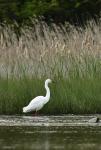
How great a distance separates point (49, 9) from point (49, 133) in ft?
37.6

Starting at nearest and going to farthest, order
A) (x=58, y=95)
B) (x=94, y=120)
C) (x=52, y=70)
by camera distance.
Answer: (x=94, y=120) < (x=58, y=95) < (x=52, y=70)

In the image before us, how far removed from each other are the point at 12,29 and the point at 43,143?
442 inches

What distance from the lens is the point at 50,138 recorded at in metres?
11.8

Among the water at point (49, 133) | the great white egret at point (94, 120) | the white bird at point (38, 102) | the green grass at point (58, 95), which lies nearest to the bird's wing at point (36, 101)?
the white bird at point (38, 102)

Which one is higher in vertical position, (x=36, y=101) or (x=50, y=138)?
(x=36, y=101)

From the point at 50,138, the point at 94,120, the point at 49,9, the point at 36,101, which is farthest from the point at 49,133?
the point at 49,9

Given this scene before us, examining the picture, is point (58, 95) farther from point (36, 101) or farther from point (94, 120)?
point (94, 120)

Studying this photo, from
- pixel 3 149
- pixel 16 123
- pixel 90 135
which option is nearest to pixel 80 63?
pixel 16 123

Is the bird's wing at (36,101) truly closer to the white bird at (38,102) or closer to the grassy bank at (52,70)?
the white bird at (38,102)

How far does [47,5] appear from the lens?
23.7 m

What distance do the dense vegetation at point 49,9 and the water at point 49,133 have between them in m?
8.68

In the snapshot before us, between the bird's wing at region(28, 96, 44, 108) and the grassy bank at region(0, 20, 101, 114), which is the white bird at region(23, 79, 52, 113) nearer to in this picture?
the bird's wing at region(28, 96, 44, 108)

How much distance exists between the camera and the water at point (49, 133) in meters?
10.9

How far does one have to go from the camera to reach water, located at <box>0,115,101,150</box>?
10.9 meters
